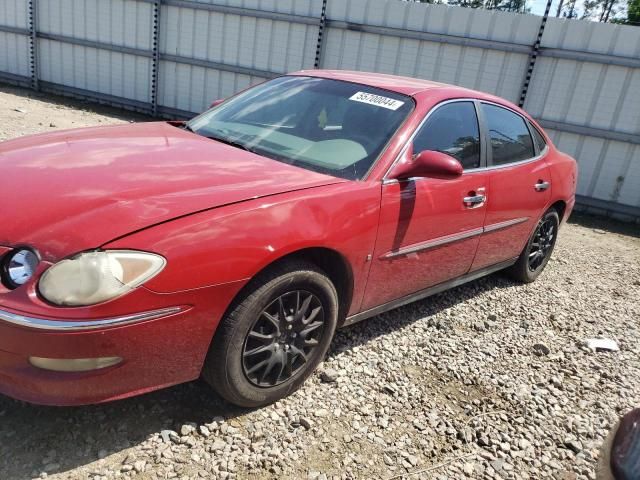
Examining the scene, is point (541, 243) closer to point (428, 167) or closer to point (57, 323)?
point (428, 167)

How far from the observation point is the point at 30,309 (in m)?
1.84

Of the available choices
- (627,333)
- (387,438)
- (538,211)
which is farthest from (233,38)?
(387,438)

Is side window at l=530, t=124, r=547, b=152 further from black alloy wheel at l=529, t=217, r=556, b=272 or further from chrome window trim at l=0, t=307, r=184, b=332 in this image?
chrome window trim at l=0, t=307, r=184, b=332

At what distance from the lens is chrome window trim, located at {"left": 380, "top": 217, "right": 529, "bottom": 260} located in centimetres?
301

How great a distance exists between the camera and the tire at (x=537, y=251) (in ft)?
15.1

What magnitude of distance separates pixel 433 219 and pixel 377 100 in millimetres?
802

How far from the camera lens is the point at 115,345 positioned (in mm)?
1930

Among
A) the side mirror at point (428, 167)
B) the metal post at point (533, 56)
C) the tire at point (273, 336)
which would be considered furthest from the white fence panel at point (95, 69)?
the tire at point (273, 336)

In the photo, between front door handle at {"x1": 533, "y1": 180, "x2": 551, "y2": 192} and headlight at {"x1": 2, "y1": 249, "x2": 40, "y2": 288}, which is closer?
headlight at {"x1": 2, "y1": 249, "x2": 40, "y2": 288}

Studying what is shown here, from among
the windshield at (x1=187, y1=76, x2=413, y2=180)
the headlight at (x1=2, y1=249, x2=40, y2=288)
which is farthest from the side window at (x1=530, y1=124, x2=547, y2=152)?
the headlight at (x1=2, y1=249, x2=40, y2=288)

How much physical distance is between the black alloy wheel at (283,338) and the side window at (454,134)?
3.80 ft

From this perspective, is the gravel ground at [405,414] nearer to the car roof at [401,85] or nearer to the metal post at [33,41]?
the car roof at [401,85]

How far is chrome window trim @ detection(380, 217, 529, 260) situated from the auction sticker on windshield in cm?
83

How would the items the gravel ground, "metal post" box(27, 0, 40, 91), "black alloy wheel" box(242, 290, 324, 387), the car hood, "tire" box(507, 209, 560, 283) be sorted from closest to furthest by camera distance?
the car hood < the gravel ground < "black alloy wheel" box(242, 290, 324, 387) < "tire" box(507, 209, 560, 283) < "metal post" box(27, 0, 40, 91)
